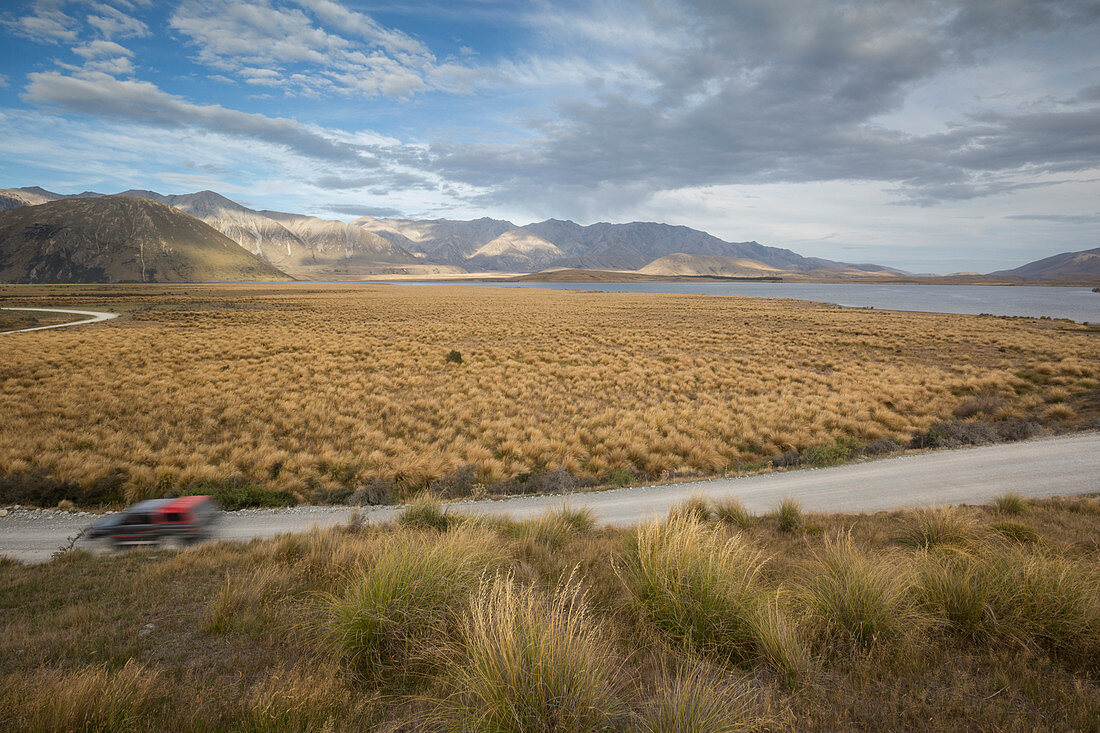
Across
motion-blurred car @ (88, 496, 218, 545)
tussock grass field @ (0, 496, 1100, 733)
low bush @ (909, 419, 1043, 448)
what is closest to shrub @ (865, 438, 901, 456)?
low bush @ (909, 419, 1043, 448)

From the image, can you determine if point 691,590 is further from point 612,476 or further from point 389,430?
point 389,430

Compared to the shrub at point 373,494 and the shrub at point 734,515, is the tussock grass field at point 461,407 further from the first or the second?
the shrub at point 734,515

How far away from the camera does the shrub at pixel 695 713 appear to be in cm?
277

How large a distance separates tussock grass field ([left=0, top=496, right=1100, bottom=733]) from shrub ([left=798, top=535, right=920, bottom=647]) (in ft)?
0.07

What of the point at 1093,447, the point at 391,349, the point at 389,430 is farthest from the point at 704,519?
the point at 391,349

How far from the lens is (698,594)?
171 inches

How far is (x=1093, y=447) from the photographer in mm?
12227

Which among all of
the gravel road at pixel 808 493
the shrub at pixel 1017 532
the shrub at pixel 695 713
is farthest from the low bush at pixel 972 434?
the shrub at pixel 695 713

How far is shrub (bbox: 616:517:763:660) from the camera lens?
4.02 meters

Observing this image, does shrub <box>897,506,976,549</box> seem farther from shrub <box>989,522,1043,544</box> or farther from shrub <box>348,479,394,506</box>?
shrub <box>348,479,394,506</box>

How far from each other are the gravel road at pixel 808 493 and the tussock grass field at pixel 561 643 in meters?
2.99

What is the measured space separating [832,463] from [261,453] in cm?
1602

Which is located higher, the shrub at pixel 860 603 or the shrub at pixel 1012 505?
the shrub at pixel 860 603

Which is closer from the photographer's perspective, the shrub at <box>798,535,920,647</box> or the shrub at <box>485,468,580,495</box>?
the shrub at <box>798,535,920,647</box>
